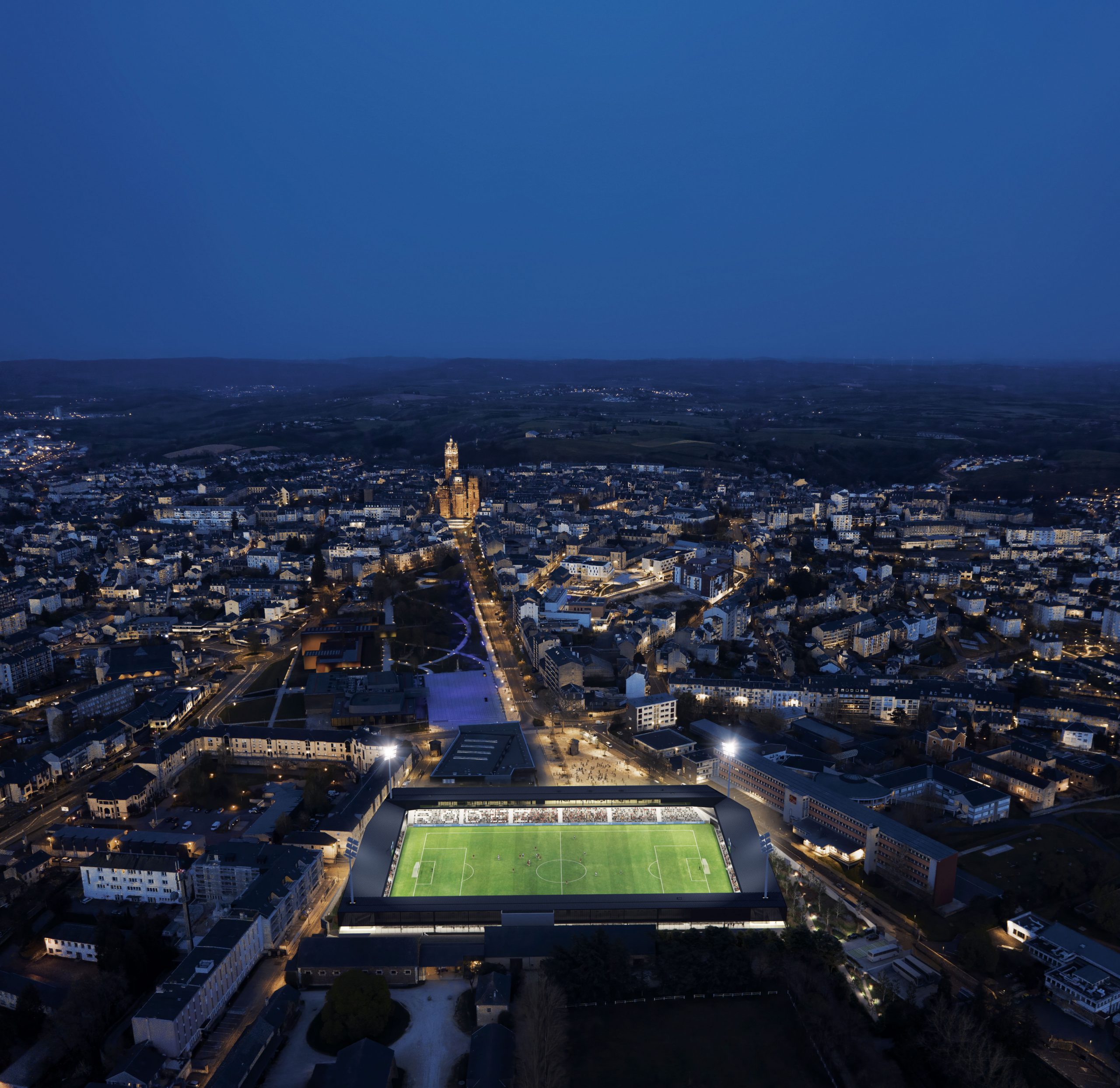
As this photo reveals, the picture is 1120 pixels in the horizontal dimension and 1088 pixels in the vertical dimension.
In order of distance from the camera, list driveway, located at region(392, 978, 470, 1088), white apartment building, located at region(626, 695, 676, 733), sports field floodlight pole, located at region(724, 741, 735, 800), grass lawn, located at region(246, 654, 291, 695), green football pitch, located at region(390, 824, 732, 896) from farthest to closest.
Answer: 1. grass lawn, located at region(246, 654, 291, 695)
2. white apartment building, located at region(626, 695, 676, 733)
3. sports field floodlight pole, located at region(724, 741, 735, 800)
4. green football pitch, located at region(390, 824, 732, 896)
5. driveway, located at region(392, 978, 470, 1088)

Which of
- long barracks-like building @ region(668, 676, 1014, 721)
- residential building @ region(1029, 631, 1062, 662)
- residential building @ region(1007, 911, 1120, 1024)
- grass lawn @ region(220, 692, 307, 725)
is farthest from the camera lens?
residential building @ region(1029, 631, 1062, 662)

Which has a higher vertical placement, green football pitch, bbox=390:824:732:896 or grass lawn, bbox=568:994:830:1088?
green football pitch, bbox=390:824:732:896

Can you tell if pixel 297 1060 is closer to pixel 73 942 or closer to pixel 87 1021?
pixel 87 1021

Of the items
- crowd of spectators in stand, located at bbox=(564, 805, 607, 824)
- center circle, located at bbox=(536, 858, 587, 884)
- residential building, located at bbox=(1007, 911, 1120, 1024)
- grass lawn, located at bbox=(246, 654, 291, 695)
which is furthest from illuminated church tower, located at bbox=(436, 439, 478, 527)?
residential building, located at bbox=(1007, 911, 1120, 1024)

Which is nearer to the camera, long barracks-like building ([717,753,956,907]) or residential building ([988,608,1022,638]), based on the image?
long barracks-like building ([717,753,956,907])

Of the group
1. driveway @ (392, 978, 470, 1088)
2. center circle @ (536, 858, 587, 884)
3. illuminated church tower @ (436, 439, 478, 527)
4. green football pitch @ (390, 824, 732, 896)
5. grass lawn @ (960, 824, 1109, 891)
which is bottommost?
driveway @ (392, 978, 470, 1088)

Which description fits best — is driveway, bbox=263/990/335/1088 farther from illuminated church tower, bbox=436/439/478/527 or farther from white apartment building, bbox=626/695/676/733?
illuminated church tower, bbox=436/439/478/527
